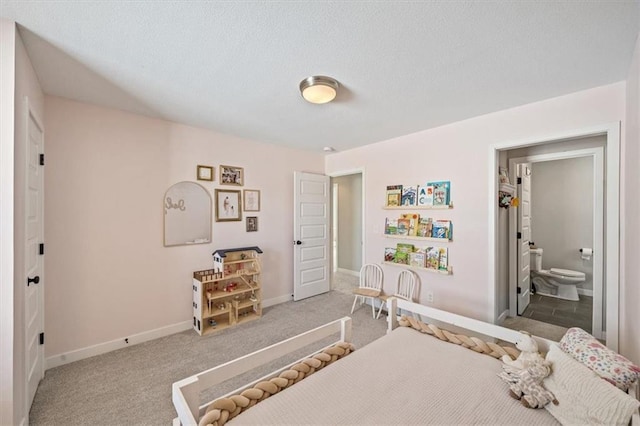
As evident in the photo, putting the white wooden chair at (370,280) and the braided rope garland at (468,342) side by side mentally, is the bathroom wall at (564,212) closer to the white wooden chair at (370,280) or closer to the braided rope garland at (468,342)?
the white wooden chair at (370,280)

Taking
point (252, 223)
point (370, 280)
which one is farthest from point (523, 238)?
point (252, 223)

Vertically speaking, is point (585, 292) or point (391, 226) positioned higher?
point (391, 226)

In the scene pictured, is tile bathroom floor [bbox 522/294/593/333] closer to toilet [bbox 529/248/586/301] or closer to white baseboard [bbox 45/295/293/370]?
toilet [bbox 529/248/586/301]

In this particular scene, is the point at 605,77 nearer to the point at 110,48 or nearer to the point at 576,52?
the point at 576,52

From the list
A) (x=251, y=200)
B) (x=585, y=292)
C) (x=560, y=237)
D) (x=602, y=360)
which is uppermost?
(x=251, y=200)

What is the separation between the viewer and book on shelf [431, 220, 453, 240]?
304 cm

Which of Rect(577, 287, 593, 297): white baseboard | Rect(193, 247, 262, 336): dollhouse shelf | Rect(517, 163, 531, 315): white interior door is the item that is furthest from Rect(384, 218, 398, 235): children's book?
Rect(577, 287, 593, 297): white baseboard

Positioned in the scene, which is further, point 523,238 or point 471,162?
point 523,238

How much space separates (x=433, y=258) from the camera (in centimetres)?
317

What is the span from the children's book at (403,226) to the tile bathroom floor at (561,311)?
1.98 m

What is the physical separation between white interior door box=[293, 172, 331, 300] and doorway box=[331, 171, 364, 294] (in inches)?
48.3

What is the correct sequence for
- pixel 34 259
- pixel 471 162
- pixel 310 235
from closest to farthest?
1. pixel 34 259
2. pixel 471 162
3. pixel 310 235

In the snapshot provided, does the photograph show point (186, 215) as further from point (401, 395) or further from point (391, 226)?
point (401, 395)

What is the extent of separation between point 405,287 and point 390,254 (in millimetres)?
A: 474
